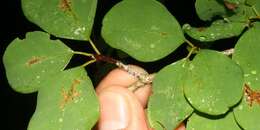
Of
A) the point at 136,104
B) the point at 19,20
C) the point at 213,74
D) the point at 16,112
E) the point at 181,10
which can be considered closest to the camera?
the point at 213,74

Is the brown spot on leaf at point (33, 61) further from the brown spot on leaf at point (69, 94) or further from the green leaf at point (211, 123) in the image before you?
the green leaf at point (211, 123)

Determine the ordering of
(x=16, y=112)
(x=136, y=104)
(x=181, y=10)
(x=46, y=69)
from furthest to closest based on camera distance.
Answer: (x=16, y=112) → (x=181, y=10) → (x=136, y=104) → (x=46, y=69)

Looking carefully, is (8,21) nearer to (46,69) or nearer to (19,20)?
(19,20)

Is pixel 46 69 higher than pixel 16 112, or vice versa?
pixel 46 69

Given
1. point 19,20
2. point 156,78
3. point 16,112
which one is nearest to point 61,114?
point 156,78

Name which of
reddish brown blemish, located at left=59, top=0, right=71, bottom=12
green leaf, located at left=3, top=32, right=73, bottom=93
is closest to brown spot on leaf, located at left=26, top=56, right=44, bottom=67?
green leaf, located at left=3, top=32, right=73, bottom=93

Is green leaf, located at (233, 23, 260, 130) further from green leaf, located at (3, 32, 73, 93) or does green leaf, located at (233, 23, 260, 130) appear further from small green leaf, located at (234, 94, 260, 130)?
green leaf, located at (3, 32, 73, 93)
